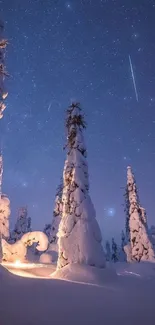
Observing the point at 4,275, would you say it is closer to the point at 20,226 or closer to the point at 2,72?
the point at 2,72

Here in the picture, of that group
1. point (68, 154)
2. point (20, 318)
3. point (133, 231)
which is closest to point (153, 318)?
point (20, 318)

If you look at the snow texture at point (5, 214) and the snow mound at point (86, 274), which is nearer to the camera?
the snow mound at point (86, 274)

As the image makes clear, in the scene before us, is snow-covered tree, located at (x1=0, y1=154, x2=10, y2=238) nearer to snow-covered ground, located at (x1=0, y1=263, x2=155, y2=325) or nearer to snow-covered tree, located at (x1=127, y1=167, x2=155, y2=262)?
snow-covered tree, located at (x1=127, y1=167, x2=155, y2=262)

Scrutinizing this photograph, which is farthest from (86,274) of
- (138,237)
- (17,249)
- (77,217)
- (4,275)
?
(138,237)

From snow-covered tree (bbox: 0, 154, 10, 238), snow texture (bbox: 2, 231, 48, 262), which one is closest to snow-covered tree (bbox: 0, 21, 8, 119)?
snow texture (bbox: 2, 231, 48, 262)

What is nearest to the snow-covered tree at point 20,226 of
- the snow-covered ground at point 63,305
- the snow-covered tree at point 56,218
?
the snow-covered tree at point 56,218

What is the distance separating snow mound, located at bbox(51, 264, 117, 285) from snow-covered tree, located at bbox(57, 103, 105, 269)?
67 centimetres

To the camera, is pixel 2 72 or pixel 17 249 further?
pixel 17 249

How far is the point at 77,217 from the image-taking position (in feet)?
55.4

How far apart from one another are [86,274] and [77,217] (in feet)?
12.7

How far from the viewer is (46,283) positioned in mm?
9953

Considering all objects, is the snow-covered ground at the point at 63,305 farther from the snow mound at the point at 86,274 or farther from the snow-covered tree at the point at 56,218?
the snow-covered tree at the point at 56,218

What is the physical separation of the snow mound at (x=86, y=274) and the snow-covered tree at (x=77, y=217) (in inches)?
26.2

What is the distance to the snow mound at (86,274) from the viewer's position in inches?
538
